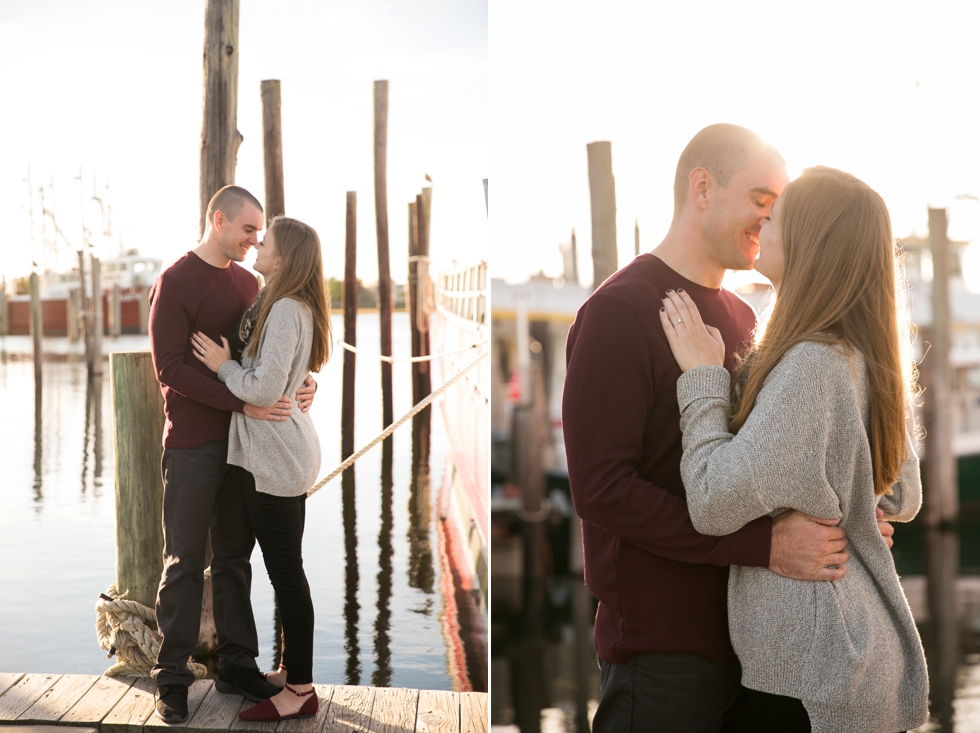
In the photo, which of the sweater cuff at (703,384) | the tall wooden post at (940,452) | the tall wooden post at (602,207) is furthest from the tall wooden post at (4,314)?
the sweater cuff at (703,384)

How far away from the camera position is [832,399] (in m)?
1.17

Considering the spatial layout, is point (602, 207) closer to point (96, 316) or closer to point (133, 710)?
point (133, 710)

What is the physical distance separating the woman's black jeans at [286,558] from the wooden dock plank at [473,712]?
484 millimetres

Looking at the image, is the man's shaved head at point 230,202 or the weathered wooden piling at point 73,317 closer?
the man's shaved head at point 230,202

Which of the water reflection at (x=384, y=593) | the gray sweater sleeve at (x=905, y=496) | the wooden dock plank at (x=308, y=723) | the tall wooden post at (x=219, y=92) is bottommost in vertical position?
the water reflection at (x=384, y=593)

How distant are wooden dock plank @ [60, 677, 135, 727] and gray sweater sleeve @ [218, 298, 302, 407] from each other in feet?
3.21

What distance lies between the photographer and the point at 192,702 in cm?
245

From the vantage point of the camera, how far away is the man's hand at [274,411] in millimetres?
2293

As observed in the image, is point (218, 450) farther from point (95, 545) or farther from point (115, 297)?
point (115, 297)

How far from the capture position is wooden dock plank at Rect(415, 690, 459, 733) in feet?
7.88

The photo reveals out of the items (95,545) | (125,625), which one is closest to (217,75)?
(125,625)

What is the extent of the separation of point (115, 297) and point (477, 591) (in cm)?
2985

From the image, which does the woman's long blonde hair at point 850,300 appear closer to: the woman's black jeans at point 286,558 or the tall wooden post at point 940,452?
the woman's black jeans at point 286,558

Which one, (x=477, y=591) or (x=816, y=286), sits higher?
(x=816, y=286)
